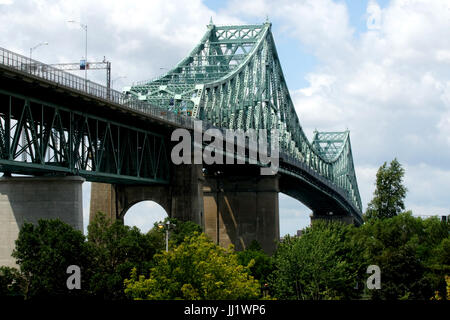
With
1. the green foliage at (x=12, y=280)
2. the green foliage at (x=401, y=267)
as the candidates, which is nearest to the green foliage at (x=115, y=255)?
the green foliage at (x=12, y=280)

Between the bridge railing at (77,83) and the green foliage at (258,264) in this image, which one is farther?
the green foliage at (258,264)

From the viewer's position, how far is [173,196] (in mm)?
83375

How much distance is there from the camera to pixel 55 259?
47.8 m

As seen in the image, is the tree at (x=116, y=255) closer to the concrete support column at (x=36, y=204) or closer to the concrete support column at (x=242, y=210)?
the concrete support column at (x=36, y=204)

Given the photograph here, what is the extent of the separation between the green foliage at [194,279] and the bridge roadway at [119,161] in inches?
676

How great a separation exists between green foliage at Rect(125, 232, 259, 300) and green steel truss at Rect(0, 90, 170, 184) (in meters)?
17.1

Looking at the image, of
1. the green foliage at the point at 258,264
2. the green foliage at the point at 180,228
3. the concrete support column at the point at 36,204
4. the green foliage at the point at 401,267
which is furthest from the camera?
the green foliage at the point at 258,264

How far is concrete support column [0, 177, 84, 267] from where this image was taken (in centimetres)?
5862

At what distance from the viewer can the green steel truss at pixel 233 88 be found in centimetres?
9294

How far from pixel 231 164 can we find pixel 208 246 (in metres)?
68.1

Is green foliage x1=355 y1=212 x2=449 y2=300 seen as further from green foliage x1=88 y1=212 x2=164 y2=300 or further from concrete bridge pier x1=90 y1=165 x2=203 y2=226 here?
green foliage x1=88 y1=212 x2=164 y2=300

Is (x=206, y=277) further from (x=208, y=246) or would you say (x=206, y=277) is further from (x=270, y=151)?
(x=270, y=151)
